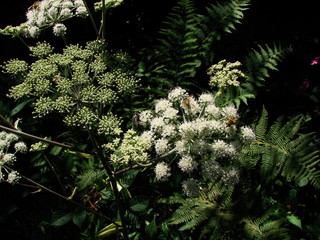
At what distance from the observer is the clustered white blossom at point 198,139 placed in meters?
2.39

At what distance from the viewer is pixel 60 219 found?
3053 mm

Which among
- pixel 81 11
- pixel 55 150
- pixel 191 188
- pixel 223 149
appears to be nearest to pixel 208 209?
pixel 191 188

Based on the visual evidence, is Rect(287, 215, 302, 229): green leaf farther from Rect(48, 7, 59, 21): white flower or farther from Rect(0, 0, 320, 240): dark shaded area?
Rect(48, 7, 59, 21): white flower

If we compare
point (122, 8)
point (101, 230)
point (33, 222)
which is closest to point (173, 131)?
point (101, 230)

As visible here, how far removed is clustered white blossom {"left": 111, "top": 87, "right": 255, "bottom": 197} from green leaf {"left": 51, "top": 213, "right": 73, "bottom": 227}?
0.90 m

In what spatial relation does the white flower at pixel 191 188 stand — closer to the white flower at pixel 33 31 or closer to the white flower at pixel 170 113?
the white flower at pixel 170 113

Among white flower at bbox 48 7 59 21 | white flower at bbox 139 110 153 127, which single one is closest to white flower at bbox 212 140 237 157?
white flower at bbox 139 110 153 127

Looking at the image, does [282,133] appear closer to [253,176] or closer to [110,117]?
[253,176]

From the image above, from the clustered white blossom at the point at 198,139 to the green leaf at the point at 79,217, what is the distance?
2.55ft

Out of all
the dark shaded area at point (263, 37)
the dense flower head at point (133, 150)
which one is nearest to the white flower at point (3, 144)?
the dense flower head at point (133, 150)

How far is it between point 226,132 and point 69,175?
1812 millimetres

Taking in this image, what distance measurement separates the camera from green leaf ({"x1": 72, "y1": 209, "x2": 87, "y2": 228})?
295cm

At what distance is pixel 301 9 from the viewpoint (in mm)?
4812

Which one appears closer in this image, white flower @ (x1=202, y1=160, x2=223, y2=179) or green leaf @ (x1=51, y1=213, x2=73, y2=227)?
white flower @ (x1=202, y1=160, x2=223, y2=179)
